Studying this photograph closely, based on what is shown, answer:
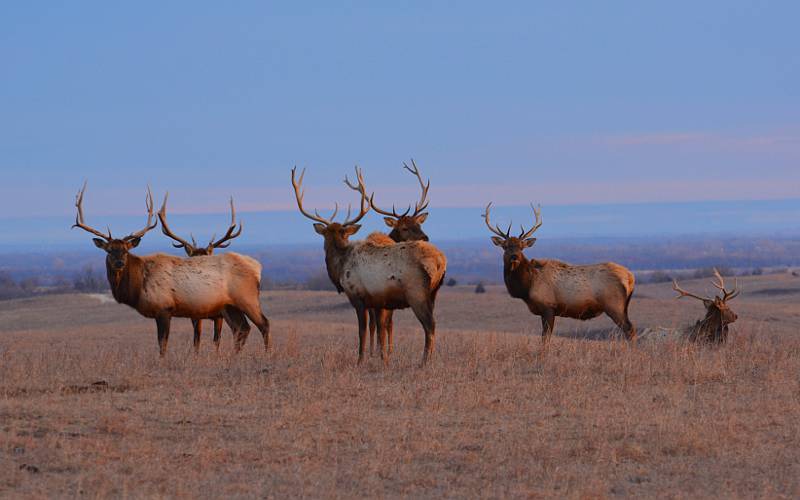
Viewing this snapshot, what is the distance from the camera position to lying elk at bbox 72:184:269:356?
49.0 ft

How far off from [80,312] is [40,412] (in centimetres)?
3156

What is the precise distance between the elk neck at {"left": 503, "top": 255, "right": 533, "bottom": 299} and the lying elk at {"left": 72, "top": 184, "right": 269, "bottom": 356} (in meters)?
3.56

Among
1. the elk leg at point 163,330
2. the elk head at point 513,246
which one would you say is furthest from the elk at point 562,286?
the elk leg at point 163,330

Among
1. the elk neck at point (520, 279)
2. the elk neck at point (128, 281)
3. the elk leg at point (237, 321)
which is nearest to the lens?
the elk neck at point (128, 281)

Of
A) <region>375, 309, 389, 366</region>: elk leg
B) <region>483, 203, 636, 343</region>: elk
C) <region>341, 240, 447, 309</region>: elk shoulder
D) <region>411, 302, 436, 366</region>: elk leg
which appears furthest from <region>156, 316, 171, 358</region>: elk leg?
<region>483, 203, 636, 343</region>: elk

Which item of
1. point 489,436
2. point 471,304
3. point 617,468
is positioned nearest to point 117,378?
point 489,436

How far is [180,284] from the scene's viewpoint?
15.1 m

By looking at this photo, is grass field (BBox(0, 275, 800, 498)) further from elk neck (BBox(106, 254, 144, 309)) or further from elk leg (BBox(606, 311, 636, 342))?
elk leg (BBox(606, 311, 636, 342))

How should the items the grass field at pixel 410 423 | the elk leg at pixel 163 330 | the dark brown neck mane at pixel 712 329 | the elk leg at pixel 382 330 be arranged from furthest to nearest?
the dark brown neck mane at pixel 712 329
the elk leg at pixel 163 330
the elk leg at pixel 382 330
the grass field at pixel 410 423

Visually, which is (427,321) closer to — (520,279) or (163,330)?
(520,279)

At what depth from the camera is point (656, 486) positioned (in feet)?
24.2

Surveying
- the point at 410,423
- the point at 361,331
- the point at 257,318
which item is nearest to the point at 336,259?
the point at 361,331

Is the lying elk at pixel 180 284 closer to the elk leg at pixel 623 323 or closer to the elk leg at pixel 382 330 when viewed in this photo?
the elk leg at pixel 382 330

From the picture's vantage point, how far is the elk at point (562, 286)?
15.9m
